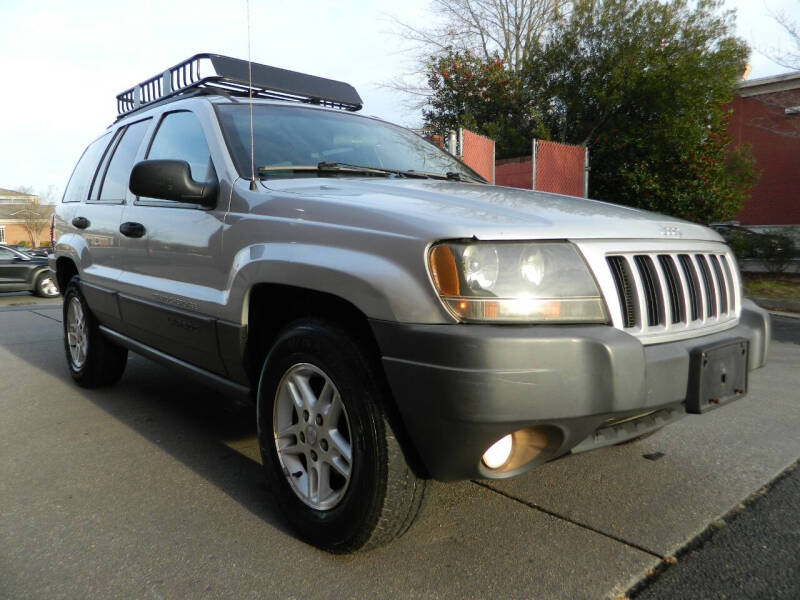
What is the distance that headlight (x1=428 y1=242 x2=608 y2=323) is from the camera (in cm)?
181

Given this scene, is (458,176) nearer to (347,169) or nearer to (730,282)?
(347,169)

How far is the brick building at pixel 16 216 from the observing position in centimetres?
6131

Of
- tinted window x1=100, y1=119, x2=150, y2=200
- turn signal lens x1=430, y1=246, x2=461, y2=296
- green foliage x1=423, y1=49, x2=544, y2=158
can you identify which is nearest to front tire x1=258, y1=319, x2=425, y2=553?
turn signal lens x1=430, y1=246, x2=461, y2=296

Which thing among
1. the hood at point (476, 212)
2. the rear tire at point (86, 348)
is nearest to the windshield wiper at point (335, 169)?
the hood at point (476, 212)

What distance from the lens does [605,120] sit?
1434cm

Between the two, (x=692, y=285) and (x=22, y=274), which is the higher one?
(x=692, y=285)

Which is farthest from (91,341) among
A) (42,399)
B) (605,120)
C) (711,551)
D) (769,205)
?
(769,205)

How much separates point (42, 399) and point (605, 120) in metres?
13.2

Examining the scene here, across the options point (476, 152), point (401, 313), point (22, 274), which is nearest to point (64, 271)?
point (401, 313)

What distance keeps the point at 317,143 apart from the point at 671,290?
173 cm

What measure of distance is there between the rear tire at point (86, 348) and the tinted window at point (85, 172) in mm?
646

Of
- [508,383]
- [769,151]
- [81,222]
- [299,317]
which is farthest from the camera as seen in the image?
[769,151]

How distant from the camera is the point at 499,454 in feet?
6.57

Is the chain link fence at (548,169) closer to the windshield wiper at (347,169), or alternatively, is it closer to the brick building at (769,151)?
the windshield wiper at (347,169)
